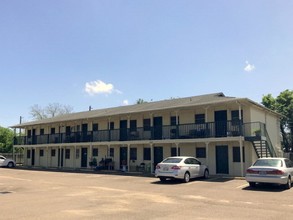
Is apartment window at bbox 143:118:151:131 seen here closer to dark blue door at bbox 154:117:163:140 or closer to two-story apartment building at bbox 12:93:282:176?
two-story apartment building at bbox 12:93:282:176

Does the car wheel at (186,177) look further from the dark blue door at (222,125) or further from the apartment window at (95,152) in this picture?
the apartment window at (95,152)

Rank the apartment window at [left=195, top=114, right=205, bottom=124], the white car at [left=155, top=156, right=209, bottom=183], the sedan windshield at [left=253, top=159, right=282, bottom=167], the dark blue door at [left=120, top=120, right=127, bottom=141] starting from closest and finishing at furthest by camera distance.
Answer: the sedan windshield at [left=253, top=159, right=282, bottom=167] → the white car at [left=155, top=156, right=209, bottom=183] → the apartment window at [left=195, top=114, right=205, bottom=124] → the dark blue door at [left=120, top=120, right=127, bottom=141]

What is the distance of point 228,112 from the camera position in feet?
76.7

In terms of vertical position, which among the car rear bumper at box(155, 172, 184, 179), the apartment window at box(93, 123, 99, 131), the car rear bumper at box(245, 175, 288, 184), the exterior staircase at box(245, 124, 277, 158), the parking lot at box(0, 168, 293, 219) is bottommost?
the parking lot at box(0, 168, 293, 219)

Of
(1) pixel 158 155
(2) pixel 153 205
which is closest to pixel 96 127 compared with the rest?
(1) pixel 158 155

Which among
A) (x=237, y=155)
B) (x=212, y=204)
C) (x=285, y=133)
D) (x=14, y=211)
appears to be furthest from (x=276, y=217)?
(x=285, y=133)

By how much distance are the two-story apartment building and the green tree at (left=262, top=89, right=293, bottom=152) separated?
997 cm

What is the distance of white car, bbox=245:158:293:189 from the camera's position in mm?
13695

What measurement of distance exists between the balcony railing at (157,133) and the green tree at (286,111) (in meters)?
19.9

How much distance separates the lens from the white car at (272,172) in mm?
13695

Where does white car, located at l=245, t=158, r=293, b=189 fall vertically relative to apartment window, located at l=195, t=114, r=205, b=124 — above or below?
below

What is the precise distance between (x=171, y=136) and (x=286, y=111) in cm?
2099

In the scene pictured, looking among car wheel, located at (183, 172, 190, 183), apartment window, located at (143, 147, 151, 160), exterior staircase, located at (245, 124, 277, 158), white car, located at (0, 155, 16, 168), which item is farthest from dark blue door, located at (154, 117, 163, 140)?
white car, located at (0, 155, 16, 168)

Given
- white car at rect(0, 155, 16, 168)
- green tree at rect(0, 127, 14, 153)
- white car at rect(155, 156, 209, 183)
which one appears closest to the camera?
white car at rect(155, 156, 209, 183)
